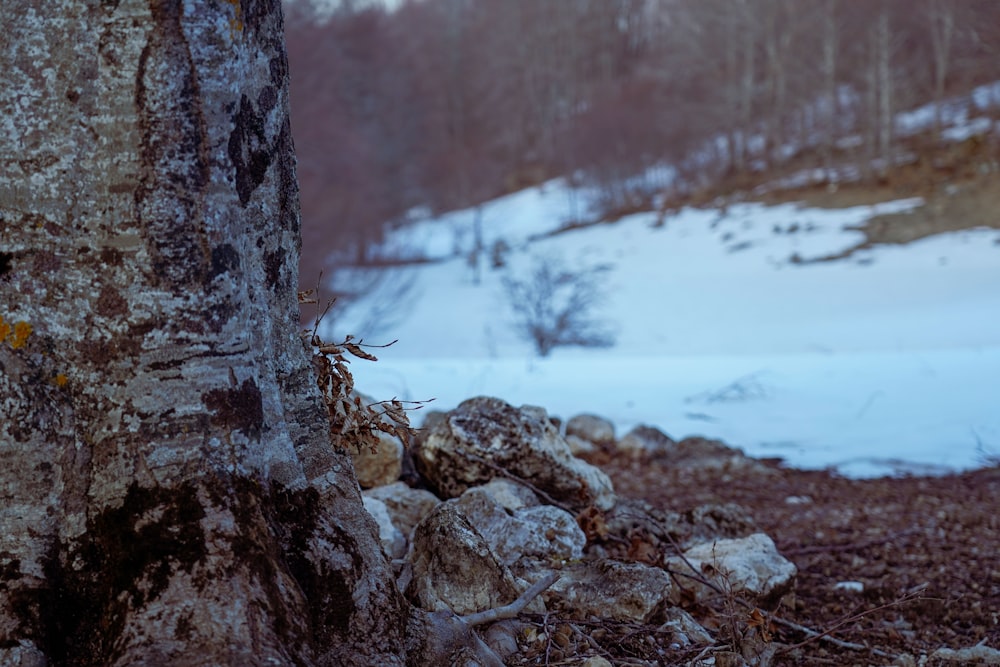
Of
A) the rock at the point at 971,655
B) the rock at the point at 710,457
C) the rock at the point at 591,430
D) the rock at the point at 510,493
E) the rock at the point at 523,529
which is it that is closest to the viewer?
the rock at the point at 971,655

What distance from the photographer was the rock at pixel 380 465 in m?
2.96

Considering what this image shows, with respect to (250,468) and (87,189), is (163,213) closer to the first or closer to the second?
(87,189)

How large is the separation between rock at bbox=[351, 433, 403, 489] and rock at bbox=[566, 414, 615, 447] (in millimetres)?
2053

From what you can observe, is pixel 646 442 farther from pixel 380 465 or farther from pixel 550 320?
pixel 550 320

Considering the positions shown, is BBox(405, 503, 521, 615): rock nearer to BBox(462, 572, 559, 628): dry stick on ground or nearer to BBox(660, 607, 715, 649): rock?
BBox(462, 572, 559, 628): dry stick on ground

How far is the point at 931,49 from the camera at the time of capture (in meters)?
27.0

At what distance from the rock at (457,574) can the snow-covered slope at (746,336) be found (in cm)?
284

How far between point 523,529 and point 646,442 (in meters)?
2.71

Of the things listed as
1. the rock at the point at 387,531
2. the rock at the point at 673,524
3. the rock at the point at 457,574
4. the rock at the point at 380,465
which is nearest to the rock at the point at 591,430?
the rock at the point at 673,524

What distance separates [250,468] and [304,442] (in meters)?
0.20

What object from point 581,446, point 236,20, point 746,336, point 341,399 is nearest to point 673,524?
point 341,399

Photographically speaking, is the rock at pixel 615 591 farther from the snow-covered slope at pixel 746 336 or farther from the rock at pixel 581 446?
the snow-covered slope at pixel 746 336

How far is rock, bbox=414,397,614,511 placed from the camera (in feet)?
8.86

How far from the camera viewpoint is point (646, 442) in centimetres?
488
